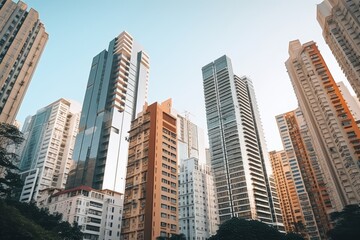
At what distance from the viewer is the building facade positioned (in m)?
72.1

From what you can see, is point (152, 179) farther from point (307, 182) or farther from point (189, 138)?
point (189, 138)

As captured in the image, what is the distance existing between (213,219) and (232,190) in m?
16.8

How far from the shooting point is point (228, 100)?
12588cm

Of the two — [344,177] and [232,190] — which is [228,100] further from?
[344,177]

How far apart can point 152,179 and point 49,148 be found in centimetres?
9255

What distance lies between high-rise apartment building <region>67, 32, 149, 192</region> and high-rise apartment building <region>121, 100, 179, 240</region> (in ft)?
100

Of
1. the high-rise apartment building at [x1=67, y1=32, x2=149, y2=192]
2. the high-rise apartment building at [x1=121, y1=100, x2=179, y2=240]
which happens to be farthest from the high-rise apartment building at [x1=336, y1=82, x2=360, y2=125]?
the high-rise apartment building at [x1=67, y1=32, x2=149, y2=192]

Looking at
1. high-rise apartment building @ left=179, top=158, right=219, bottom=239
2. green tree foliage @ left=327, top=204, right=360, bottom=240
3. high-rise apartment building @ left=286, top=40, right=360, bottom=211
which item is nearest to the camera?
green tree foliage @ left=327, top=204, right=360, bottom=240

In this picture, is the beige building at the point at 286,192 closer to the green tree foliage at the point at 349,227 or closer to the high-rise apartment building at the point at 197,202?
the high-rise apartment building at the point at 197,202

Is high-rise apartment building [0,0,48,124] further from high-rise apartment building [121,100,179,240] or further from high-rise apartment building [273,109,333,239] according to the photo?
high-rise apartment building [273,109,333,239]

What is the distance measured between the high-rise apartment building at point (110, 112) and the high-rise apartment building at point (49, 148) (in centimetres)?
2366

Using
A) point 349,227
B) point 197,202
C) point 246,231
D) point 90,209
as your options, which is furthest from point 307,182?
point 90,209

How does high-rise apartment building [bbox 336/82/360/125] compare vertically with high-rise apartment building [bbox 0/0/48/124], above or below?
above

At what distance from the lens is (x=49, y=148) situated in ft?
429
